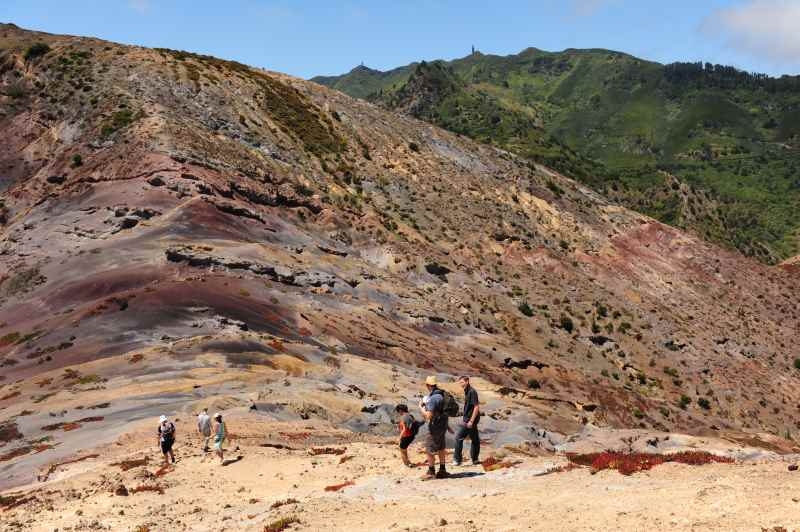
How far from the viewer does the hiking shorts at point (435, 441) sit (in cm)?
2036

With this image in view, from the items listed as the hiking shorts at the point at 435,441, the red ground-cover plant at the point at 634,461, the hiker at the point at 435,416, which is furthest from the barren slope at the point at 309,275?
the hiker at the point at 435,416

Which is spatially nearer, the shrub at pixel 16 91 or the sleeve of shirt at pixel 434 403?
the sleeve of shirt at pixel 434 403

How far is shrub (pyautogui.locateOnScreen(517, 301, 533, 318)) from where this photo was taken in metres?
75.9

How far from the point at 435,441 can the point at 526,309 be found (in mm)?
56892

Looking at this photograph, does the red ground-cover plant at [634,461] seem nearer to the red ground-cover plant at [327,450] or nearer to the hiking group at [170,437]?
the red ground-cover plant at [327,450]

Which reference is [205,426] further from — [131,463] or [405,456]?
[405,456]

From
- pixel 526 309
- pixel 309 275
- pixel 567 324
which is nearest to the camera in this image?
Answer: pixel 309 275

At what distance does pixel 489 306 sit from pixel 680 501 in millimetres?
58300

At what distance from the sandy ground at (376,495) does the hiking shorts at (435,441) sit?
87cm

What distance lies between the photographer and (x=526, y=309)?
76250 millimetres

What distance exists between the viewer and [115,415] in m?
32.3

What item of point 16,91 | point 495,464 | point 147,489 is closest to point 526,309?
point 495,464

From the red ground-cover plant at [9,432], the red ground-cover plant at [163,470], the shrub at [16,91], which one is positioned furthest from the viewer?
the shrub at [16,91]

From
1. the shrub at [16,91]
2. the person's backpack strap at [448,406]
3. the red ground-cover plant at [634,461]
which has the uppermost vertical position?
the shrub at [16,91]
